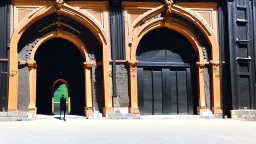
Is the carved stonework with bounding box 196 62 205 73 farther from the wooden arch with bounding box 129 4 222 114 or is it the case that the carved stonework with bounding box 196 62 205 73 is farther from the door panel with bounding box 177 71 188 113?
the door panel with bounding box 177 71 188 113

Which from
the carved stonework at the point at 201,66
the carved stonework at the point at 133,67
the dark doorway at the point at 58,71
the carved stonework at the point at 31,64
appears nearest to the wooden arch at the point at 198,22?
the carved stonework at the point at 201,66

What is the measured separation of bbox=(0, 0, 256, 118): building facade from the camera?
16562 mm

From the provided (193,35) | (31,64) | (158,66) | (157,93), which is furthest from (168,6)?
(31,64)

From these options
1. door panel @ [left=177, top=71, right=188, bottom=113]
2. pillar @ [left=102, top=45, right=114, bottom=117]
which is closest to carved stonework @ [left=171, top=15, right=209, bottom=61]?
door panel @ [left=177, top=71, right=188, bottom=113]

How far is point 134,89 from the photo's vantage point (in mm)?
17000

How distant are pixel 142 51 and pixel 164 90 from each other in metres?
2.30

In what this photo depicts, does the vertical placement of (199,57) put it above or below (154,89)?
above

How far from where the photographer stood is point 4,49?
16.2m

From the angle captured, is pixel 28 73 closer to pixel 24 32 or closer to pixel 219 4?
pixel 24 32

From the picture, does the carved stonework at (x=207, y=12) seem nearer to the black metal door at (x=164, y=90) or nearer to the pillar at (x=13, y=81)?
the black metal door at (x=164, y=90)

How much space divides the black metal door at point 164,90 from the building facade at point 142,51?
2.0 inches

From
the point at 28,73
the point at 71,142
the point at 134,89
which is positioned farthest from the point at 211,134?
the point at 28,73

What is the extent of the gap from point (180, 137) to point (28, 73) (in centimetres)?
965

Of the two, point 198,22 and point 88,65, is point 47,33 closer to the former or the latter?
point 88,65
